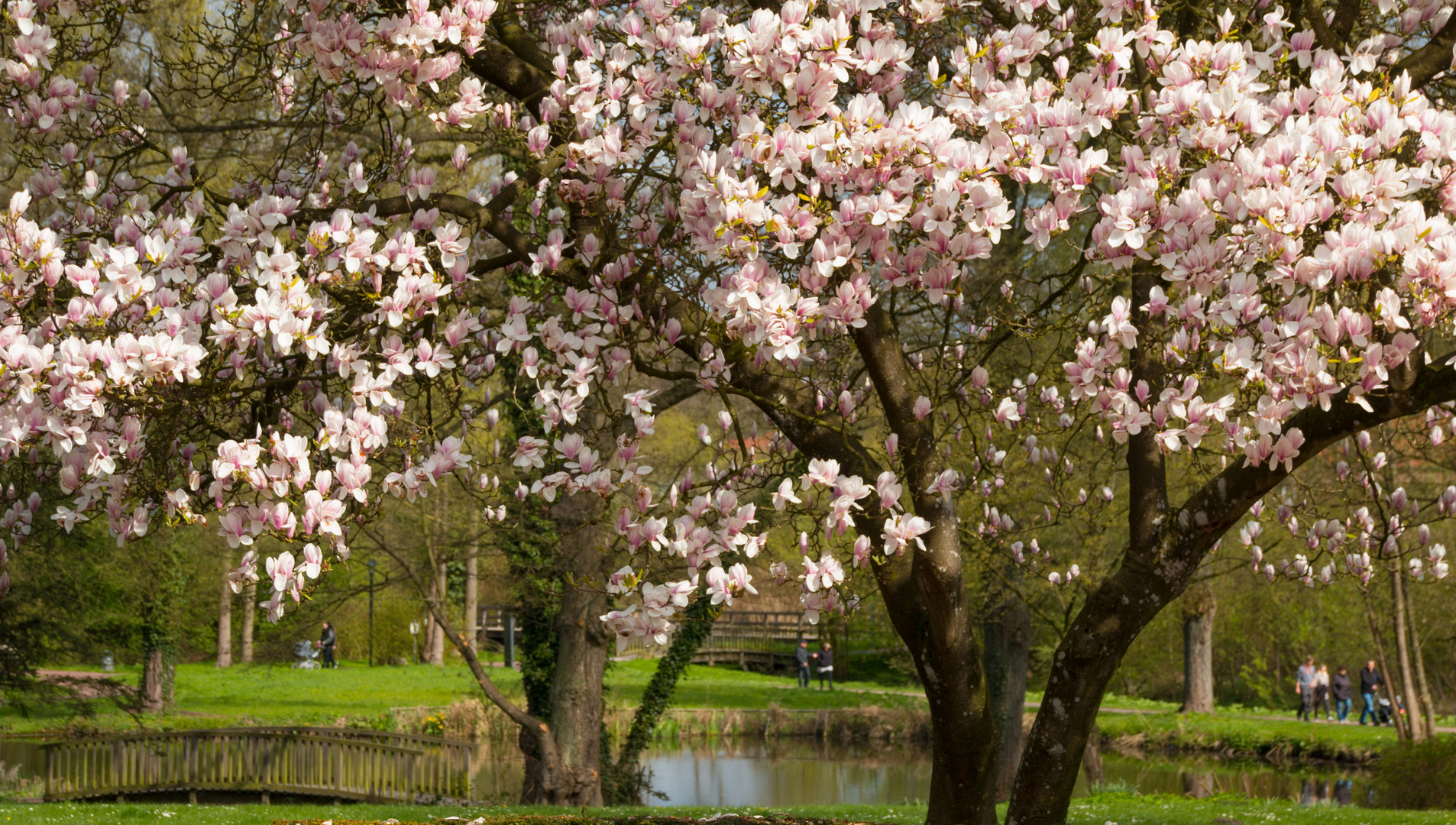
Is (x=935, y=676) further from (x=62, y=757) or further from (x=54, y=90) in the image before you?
(x=62, y=757)

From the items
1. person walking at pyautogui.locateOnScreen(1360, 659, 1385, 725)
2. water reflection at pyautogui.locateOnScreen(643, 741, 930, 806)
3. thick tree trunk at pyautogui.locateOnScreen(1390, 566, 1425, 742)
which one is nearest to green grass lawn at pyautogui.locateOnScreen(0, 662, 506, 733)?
water reflection at pyautogui.locateOnScreen(643, 741, 930, 806)

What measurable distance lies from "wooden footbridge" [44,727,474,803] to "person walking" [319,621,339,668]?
1617 centimetres

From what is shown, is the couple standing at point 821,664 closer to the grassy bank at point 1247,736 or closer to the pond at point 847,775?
the pond at point 847,775

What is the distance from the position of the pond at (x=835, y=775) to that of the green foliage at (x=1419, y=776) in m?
3.16

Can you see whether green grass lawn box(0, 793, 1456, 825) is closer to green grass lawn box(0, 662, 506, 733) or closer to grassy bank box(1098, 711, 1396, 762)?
green grass lawn box(0, 662, 506, 733)

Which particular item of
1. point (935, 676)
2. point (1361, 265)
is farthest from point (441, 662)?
point (1361, 265)

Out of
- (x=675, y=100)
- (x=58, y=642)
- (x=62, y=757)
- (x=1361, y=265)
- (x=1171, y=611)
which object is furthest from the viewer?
(x=1171, y=611)

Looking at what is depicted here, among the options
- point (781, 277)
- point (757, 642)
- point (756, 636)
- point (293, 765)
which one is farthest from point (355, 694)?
point (781, 277)

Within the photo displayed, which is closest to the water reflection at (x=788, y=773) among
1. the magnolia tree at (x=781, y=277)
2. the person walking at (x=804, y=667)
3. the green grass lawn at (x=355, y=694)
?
the green grass lawn at (x=355, y=694)

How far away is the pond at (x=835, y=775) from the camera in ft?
59.2

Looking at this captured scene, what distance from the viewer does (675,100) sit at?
14.6ft

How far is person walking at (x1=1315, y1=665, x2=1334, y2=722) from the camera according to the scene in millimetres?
24281

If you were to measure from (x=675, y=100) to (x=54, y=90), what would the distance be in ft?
8.69

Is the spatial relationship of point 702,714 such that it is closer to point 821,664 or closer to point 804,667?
point 821,664
